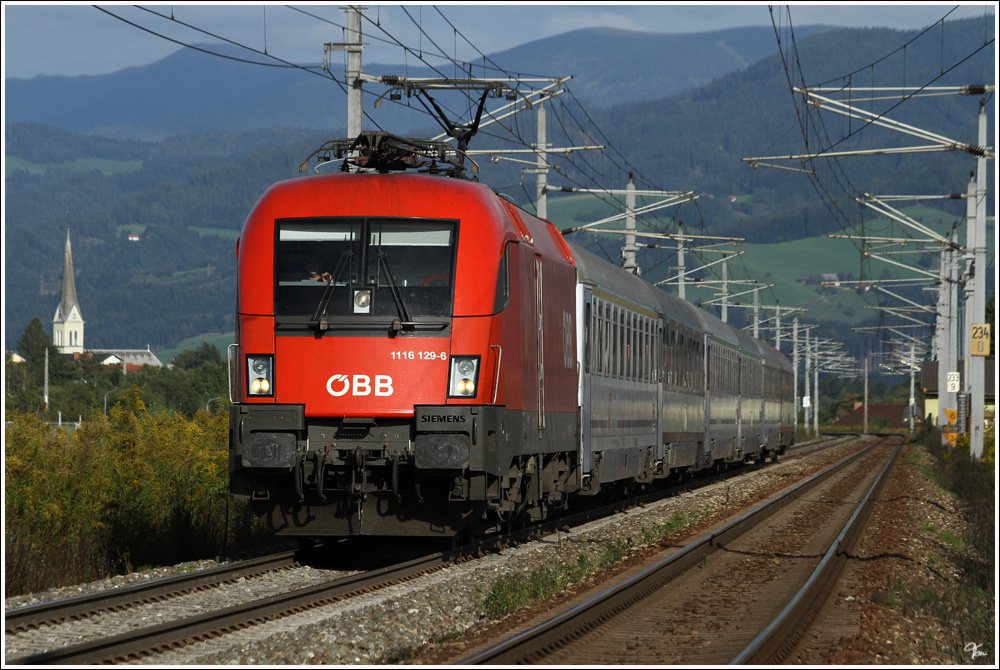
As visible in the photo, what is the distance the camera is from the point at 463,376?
11.5 metres

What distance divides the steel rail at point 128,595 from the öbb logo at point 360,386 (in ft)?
6.83

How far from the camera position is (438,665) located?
795cm

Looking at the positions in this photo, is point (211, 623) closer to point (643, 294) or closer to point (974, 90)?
point (643, 294)

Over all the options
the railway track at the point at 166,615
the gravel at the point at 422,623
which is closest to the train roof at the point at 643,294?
the gravel at the point at 422,623

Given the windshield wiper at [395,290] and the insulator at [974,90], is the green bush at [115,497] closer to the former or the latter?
the windshield wiper at [395,290]

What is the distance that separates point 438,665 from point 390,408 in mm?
3760

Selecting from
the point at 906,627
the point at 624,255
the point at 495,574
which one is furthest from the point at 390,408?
the point at 624,255

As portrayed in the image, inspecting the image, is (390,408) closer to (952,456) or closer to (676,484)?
(676,484)

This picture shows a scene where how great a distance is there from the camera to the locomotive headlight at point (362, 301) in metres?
11.6

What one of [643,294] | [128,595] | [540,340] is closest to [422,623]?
[128,595]

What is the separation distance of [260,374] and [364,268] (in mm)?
1445

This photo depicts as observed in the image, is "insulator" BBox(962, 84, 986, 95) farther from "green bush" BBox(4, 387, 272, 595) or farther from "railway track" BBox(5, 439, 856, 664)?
"green bush" BBox(4, 387, 272, 595)

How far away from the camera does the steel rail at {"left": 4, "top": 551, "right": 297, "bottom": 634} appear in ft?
29.7

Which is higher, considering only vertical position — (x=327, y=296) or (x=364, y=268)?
(x=364, y=268)
